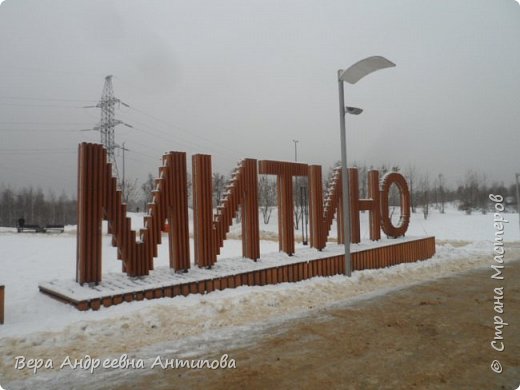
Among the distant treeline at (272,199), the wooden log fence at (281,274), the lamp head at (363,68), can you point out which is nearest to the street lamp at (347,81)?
the lamp head at (363,68)

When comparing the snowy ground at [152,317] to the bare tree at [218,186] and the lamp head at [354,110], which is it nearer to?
the lamp head at [354,110]

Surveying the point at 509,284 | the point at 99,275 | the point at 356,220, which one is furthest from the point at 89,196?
the point at 509,284

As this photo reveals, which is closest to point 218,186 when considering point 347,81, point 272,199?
point 272,199

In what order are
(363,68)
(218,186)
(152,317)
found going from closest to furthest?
(152,317)
(363,68)
(218,186)

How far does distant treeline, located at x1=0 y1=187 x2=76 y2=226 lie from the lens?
74037 millimetres

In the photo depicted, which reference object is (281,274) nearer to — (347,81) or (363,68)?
(347,81)

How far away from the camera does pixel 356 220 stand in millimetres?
14562

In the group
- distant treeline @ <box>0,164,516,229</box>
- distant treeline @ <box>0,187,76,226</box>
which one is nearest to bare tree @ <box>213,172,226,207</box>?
distant treeline @ <box>0,164,516,229</box>

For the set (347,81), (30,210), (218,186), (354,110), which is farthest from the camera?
(30,210)

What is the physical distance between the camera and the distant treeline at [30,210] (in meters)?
74.0

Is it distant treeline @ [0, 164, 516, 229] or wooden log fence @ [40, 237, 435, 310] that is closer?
wooden log fence @ [40, 237, 435, 310]

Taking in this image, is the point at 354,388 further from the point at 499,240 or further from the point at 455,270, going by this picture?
the point at 455,270

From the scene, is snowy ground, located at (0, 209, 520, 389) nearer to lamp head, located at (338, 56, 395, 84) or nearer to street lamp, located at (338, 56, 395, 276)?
street lamp, located at (338, 56, 395, 276)

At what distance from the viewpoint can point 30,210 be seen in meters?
77.4
